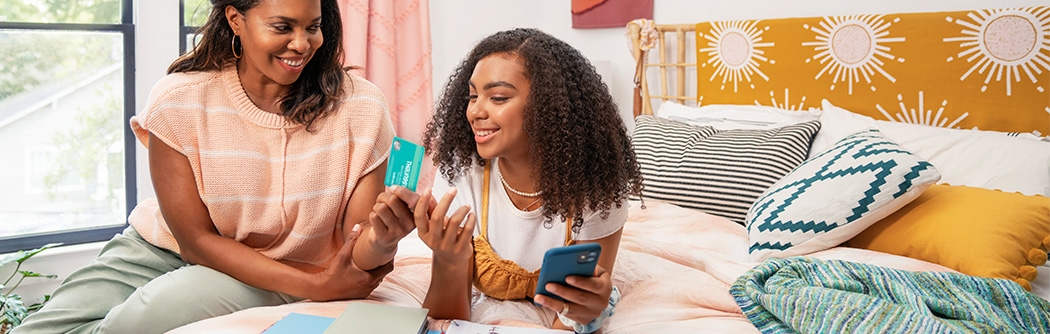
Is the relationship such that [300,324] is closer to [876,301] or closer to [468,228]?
[468,228]

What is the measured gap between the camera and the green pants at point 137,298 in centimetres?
128

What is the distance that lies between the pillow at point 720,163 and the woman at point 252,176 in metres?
0.92

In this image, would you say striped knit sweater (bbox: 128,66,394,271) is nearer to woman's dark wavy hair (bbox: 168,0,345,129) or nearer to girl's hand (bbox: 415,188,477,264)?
woman's dark wavy hair (bbox: 168,0,345,129)

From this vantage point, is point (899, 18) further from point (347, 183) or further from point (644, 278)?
point (347, 183)

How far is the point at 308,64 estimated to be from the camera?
5.07 feet

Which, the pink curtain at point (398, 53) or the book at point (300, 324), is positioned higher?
the pink curtain at point (398, 53)

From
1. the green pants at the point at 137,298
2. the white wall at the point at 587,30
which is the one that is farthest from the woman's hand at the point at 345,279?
the white wall at the point at 587,30

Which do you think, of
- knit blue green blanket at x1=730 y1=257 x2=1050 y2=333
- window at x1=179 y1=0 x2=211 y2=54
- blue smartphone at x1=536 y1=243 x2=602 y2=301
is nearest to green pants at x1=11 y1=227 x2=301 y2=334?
blue smartphone at x1=536 y1=243 x2=602 y2=301

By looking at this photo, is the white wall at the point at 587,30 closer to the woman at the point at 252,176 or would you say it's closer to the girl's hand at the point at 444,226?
the woman at the point at 252,176

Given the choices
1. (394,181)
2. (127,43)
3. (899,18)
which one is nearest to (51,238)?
(127,43)

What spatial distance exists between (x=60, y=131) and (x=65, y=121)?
1.5 inches

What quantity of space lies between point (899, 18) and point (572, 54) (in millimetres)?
1212

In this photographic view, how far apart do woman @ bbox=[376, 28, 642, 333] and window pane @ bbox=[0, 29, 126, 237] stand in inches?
71.8

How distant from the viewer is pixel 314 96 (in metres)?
1.49
